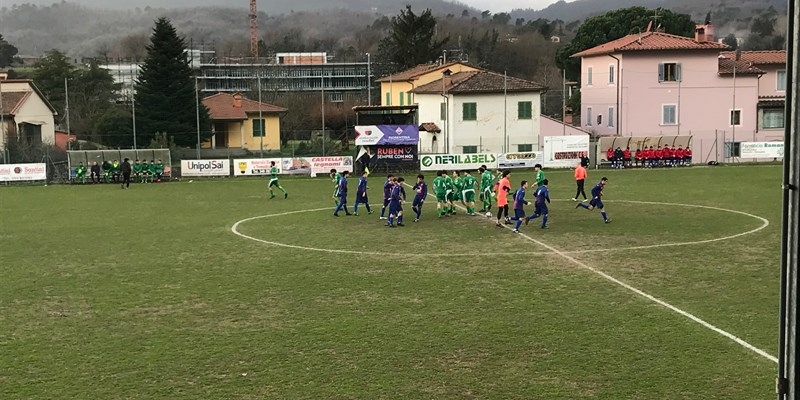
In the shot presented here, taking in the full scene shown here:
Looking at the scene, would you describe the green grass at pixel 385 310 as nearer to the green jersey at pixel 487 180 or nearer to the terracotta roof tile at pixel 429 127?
the green jersey at pixel 487 180

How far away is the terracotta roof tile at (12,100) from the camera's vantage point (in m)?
53.9

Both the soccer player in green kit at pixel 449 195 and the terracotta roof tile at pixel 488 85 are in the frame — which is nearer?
the soccer player in green kit at pixel 449 195

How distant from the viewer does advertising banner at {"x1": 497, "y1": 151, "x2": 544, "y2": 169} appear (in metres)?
48.3

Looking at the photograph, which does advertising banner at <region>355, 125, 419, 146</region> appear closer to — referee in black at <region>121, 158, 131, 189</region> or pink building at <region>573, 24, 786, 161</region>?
referee in black at <region>121, 158, 131, 189</region>

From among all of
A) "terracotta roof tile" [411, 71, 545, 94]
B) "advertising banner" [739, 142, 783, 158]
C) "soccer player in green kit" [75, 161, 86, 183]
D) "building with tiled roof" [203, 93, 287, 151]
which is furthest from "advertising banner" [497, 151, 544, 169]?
"soccer player in green kit" [75, 161, 86, 183]

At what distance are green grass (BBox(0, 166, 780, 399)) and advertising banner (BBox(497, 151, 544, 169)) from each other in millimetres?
21941

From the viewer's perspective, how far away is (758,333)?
39.0ft

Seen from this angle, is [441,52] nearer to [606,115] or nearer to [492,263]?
[606,115]

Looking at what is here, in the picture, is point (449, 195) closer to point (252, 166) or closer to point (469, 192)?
point (469, 192)

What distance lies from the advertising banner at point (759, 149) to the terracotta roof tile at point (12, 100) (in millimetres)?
47801

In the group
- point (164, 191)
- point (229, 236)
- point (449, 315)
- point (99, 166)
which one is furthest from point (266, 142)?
point (449, 315)

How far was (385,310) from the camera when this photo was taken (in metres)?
13.8

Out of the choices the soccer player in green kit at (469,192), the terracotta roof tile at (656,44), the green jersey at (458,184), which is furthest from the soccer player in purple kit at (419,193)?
the terracotta roof tile at (656,44)

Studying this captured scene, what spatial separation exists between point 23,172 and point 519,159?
28.6 m
